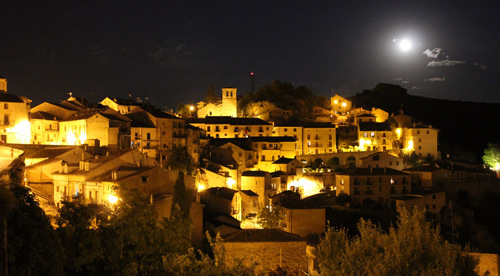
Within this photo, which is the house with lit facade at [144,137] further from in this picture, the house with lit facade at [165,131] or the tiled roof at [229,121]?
the tiled roof at [229,121]

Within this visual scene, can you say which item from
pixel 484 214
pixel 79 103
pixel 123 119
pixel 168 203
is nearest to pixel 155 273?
pixel 168 203

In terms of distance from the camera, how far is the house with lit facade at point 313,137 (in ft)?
183

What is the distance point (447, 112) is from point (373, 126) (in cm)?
5030

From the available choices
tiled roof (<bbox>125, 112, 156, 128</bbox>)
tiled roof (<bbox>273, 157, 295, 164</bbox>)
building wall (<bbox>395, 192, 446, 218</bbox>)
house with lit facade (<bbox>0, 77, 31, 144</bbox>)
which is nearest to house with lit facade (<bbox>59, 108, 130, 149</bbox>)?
tiled roof (<bbox>125, 112, 156, 128</bbox>)

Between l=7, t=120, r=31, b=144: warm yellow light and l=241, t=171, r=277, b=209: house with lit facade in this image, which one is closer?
l=7, t=120, r=31, b=144: warm yellow light

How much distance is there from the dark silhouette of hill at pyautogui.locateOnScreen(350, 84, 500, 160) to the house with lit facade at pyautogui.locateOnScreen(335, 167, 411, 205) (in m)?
40.9

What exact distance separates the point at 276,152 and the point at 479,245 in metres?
22.1

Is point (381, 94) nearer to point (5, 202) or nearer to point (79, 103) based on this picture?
point (79, 103)

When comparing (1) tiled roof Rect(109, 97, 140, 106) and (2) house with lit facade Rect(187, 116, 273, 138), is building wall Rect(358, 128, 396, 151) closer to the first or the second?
(2) house with lit facade Rect(187, 116, 273, 138)

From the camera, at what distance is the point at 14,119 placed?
136 feet

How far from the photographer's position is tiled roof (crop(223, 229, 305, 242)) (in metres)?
23.9

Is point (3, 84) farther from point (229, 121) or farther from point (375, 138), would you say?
point (375, 138)

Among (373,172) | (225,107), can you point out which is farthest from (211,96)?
(373,172)

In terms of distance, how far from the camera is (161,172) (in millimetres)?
29922
